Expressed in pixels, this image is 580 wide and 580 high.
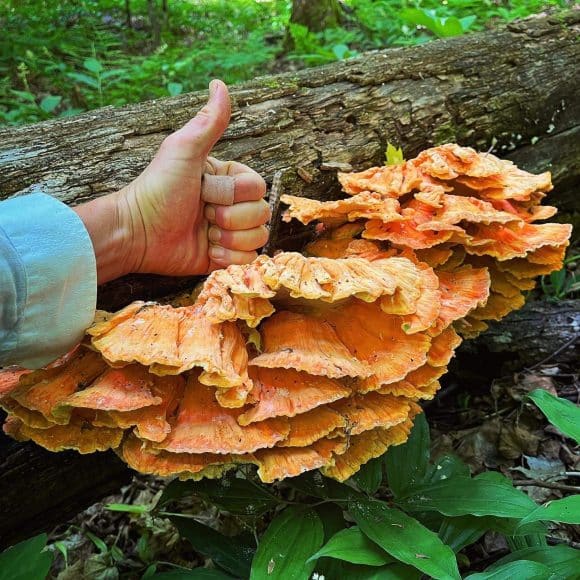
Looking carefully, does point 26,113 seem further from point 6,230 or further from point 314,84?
point 6,230

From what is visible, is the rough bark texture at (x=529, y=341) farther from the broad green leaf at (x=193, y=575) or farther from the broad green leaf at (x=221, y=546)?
the broad green leaf at (x=193, y=575)

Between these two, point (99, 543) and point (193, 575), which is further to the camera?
point (99, 543)

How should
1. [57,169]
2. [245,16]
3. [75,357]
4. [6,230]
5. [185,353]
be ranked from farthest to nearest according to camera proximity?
[245,16] → [57,169] → [75,357] → [6,230] → [185,353]

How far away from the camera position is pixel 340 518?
2438 millimetres

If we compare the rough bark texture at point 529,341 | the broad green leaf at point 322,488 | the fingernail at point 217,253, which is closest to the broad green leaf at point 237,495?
the broad green leaf at point 322,488

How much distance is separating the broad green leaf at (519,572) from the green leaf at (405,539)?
0.64ft

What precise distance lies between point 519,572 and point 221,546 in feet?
4.34

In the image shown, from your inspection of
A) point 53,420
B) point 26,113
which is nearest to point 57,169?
point 53,420

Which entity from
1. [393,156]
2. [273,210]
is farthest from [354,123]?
[273,210]

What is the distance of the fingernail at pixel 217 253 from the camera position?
298cm

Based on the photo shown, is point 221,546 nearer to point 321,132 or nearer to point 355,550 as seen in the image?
point 355,550

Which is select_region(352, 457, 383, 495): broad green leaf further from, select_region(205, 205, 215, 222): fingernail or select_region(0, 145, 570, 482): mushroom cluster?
select_region(205, 205, 215, 222): fingernail

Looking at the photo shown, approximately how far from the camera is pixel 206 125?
2584mm

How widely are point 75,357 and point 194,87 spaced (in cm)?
641
